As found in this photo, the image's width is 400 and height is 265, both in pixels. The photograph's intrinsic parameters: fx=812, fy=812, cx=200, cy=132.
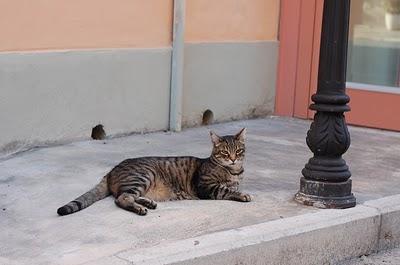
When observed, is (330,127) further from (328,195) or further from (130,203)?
(130,203)

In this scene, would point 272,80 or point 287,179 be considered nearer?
point 287,179

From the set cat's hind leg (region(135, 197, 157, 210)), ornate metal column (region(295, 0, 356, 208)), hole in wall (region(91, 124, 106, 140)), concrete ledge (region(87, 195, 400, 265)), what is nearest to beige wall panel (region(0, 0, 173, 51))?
hole in wall (region(91, 124, 106, 140))

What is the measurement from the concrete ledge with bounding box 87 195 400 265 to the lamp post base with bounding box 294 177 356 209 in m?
0.09

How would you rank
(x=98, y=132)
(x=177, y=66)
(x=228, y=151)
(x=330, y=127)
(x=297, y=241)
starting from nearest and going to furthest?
1. (x=297, y=241)
2. (x=330, y=127)
3. (x=228, y=151)
4. (x=98, y=132)
5. (x=177, y=66)

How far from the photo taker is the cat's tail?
572 cm

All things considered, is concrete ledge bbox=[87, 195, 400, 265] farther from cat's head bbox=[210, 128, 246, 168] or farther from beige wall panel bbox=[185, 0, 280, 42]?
beige wall panel bbox=[185, 0, 280, 42]

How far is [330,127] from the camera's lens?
6.25 metres

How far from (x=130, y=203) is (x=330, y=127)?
1.65m

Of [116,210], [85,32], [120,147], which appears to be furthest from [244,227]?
[85,32]

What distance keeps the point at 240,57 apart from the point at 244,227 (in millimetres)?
4478

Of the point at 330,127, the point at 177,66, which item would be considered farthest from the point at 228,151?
the point at 177,66

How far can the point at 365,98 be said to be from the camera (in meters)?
9.76

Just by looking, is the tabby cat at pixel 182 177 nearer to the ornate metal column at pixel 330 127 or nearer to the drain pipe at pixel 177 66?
the ornate metal column at pixel 330 127

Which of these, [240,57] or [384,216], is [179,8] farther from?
[384,216]
